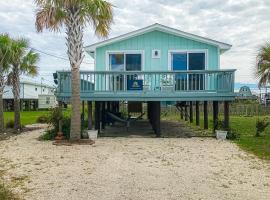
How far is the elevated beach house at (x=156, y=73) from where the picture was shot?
657 inches

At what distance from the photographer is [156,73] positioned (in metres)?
17.0

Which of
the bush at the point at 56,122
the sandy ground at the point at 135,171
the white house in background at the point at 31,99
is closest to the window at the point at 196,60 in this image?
the sandy ground at the point at 135,171

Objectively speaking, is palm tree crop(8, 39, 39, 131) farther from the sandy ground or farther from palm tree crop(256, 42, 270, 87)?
palm tree crop(256, 42, 270, 87)

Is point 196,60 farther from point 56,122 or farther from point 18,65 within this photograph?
point 18,65

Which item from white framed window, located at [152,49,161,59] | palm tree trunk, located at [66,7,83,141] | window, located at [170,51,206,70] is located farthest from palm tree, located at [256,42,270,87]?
palm tree trunk, located at [66,7,83,141]

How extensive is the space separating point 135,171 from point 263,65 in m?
11.1

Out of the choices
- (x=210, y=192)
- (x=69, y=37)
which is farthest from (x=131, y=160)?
(x=69, y=37)

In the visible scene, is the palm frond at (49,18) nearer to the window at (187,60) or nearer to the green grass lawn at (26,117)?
the window at (187,60)

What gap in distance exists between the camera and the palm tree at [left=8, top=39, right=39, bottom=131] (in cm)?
2009

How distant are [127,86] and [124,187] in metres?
10.3

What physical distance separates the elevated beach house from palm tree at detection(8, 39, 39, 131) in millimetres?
3085

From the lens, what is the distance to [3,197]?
698cm

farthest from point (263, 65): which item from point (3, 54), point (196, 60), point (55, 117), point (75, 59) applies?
point (3, 54)

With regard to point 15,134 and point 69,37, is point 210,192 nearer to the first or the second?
point 69,37
